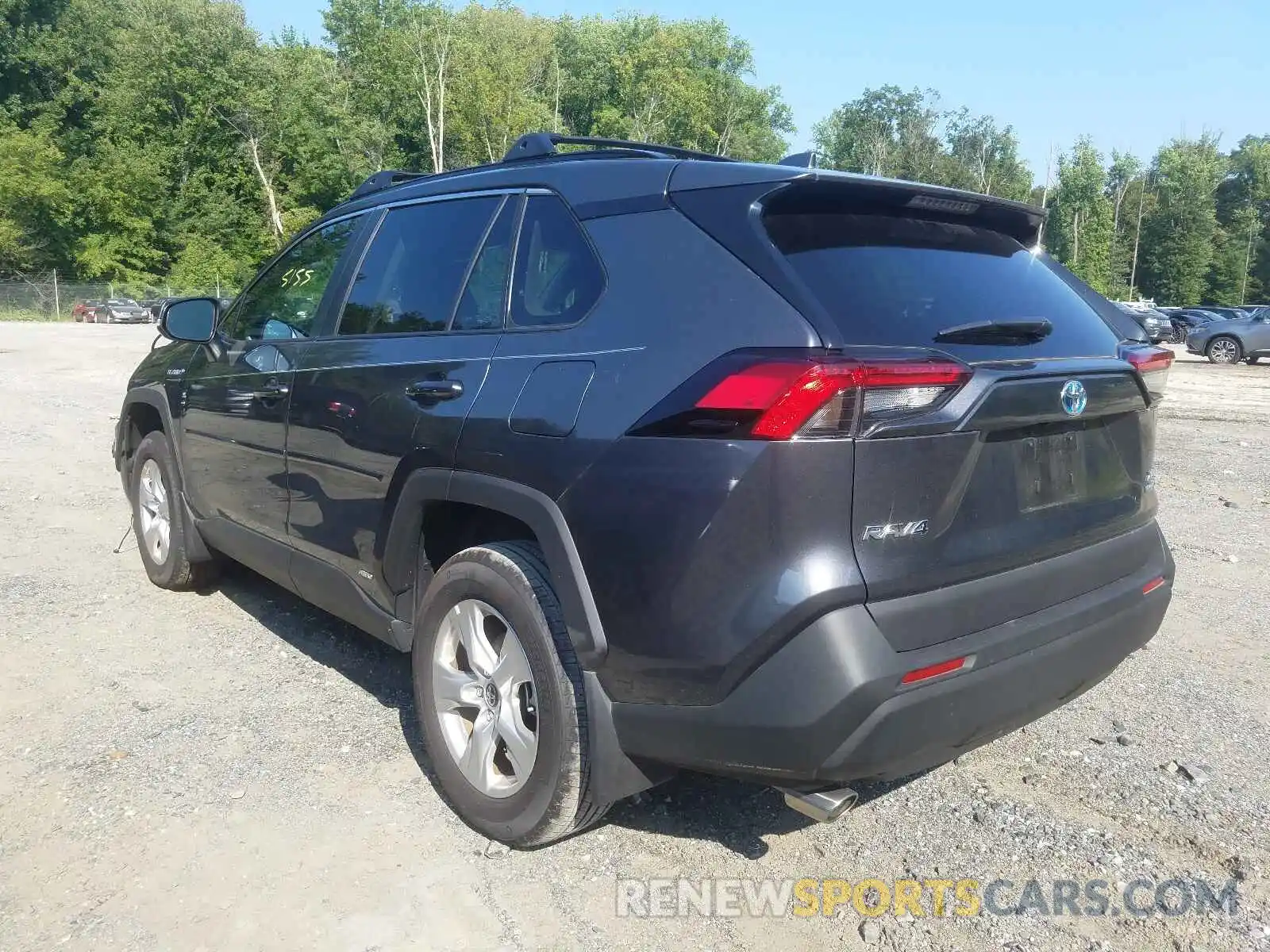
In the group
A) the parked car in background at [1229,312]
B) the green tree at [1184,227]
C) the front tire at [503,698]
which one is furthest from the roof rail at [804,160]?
the green tree at [1184,227]

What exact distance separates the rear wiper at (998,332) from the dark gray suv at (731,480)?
2 centimetres

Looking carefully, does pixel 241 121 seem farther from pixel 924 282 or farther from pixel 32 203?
pixel 924 282

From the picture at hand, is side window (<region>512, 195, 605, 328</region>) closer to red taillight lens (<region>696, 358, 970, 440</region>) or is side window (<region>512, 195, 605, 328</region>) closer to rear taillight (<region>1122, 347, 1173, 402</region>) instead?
red taillight lens (<region>696, 358, 970, 440</region>)

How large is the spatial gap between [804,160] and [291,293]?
2.34 m

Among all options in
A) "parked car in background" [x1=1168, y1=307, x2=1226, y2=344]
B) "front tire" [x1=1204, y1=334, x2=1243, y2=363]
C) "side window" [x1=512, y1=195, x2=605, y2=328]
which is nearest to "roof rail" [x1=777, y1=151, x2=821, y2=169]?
"side window" [x1=512, y1=195, x2=605, y2=328]

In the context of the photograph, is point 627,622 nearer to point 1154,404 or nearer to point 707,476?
point 707,476

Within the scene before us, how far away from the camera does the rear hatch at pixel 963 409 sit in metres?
2.28

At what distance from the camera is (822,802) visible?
2.40 m

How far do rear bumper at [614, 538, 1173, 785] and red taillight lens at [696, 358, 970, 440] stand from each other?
1.35 ft

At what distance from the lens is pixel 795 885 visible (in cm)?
276

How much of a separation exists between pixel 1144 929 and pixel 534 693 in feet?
5.40

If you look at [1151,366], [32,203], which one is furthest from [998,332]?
[32,203]

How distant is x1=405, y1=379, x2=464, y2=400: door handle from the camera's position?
9.80ft

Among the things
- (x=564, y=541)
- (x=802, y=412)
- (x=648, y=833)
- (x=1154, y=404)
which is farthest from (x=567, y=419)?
(x=1154, y=404)
